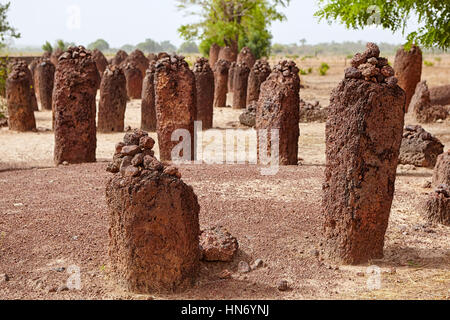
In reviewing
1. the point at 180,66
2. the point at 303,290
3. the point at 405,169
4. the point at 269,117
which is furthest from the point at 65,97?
the point at 303,290

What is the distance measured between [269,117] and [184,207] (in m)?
5.57

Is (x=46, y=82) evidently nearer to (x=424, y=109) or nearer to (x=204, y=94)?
(x=204, y=94)

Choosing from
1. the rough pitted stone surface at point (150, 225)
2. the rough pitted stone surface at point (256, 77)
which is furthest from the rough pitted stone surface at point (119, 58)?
the rough pitted stone surface at point (150, 225)

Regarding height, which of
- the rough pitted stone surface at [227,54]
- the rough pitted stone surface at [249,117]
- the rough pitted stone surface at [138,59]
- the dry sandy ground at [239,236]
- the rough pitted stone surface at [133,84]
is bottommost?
the dry sandy ground at [239,236]

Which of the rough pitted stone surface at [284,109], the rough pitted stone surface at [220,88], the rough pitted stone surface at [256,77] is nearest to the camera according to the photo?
the rough pitted stone surface at [284,109]

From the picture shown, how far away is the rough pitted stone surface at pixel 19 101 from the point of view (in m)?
15.3

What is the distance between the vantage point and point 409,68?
18203 millimetres

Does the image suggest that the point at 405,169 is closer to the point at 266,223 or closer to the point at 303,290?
the point at 266,223

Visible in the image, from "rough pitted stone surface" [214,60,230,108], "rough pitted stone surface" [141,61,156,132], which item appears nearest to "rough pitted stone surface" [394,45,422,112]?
"rough pitted stone surface" [214,60,230,108]

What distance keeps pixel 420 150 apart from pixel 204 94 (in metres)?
6.49

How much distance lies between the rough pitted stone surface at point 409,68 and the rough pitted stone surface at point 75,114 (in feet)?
35.1

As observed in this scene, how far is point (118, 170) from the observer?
5.26 meters

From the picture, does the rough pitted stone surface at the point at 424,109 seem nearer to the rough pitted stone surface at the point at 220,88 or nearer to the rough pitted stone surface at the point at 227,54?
the rough pitted stone surface at the point at 220,88

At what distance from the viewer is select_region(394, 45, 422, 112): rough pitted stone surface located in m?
18.1
